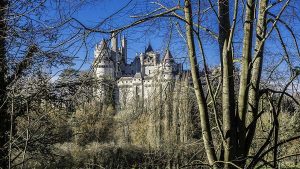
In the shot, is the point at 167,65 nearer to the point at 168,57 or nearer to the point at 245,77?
the point at 168,57

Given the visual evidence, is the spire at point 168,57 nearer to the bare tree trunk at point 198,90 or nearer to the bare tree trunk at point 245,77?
the bare tree trunk at point 198,90

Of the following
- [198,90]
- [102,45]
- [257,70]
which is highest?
[102,45]

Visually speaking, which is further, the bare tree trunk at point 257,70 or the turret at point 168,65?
the turret at point 168,65

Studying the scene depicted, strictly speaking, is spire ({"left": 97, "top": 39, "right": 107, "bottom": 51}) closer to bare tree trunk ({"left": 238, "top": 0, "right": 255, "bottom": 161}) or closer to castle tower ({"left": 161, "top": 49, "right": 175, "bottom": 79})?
castle tower ({"left": 161, "top": 49, "right": 175, "bottom": 79})

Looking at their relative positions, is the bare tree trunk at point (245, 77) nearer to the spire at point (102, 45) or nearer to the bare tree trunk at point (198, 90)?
the bare tree trunk at point (198, 90)

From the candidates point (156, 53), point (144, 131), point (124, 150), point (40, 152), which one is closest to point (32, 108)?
point (40, 152)

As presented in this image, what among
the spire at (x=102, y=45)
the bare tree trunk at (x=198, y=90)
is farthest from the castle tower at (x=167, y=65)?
the spire at (x=102, y=45)

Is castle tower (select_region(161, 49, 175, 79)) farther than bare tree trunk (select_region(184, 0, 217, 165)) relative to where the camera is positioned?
Yes

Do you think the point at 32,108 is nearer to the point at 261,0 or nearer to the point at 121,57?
the point at 121,57

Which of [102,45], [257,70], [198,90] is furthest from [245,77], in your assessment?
[102,45]

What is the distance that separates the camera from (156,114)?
3285mm

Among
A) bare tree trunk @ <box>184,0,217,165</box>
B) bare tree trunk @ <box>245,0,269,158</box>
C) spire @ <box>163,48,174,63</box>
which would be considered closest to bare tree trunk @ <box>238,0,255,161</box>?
bare tree trunk @ <box>245,0,269,158</box>

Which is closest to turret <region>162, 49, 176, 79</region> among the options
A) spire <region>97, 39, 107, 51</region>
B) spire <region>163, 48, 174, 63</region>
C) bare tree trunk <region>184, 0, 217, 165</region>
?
spire <region>163, 48, 174, 63</region>

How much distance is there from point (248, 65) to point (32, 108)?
4.23 m
